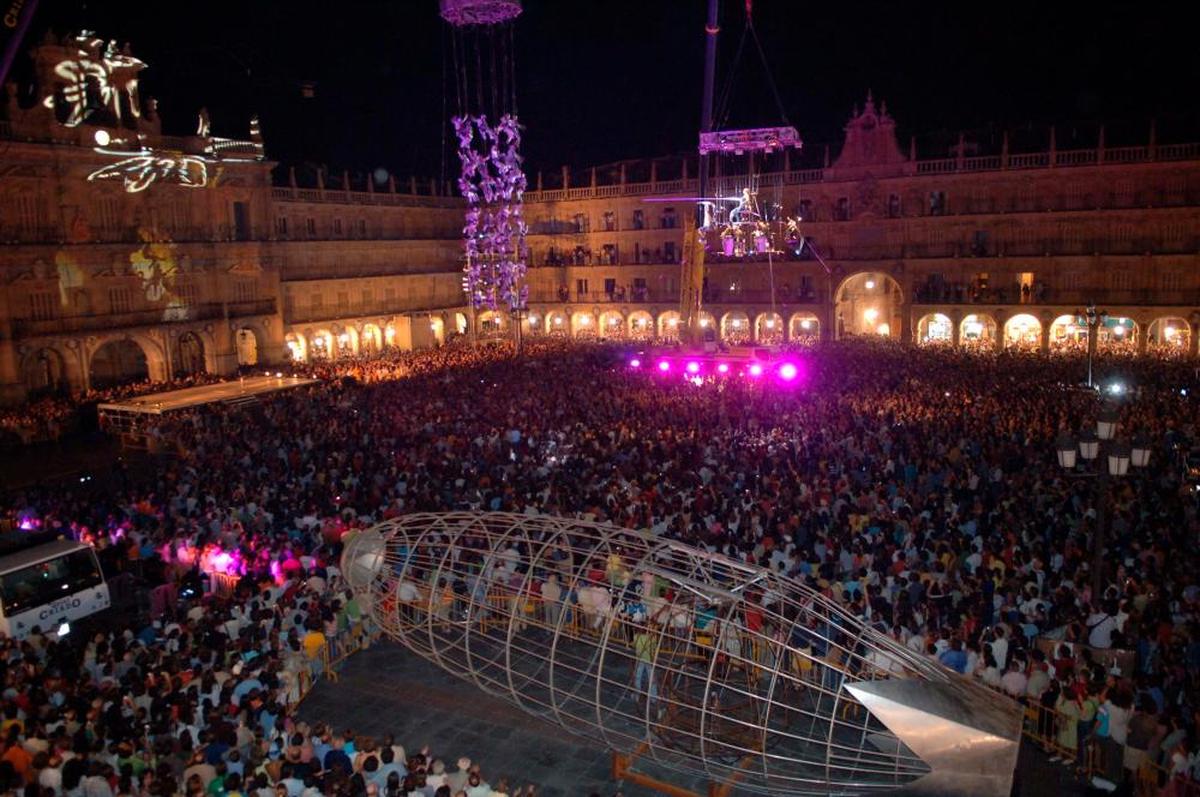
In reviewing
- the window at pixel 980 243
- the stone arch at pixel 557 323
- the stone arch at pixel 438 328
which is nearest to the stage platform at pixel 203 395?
the stone arch at pixel 438 328

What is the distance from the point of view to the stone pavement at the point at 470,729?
9.18 meters

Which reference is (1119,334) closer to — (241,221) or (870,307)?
(870,307)

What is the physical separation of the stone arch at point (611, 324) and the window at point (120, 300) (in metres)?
24.7

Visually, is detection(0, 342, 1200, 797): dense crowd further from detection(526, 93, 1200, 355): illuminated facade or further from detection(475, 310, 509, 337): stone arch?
detection(475, 310, 509, 337): stone arch

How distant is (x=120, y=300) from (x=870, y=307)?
3576cm

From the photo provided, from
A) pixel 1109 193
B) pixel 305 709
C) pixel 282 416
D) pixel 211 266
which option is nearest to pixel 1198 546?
pixel 305 709

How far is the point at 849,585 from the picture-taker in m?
11.8

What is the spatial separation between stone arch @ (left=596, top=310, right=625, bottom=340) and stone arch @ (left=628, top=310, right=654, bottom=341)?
0.57 m

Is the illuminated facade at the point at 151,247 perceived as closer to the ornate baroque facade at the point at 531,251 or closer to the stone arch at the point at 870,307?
the ornate baroque facade at the point at 531,251

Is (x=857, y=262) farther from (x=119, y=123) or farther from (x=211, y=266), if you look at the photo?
(x=119, y=123)

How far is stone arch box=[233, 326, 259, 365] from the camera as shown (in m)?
40.2

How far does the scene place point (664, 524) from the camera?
14.9m

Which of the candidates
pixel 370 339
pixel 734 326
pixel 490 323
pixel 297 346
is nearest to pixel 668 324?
pixel 734 326

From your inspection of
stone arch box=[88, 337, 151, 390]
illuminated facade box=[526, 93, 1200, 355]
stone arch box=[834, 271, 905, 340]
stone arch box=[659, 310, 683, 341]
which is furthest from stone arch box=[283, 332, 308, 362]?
stone arch box=[834, 271, 905, 340]
